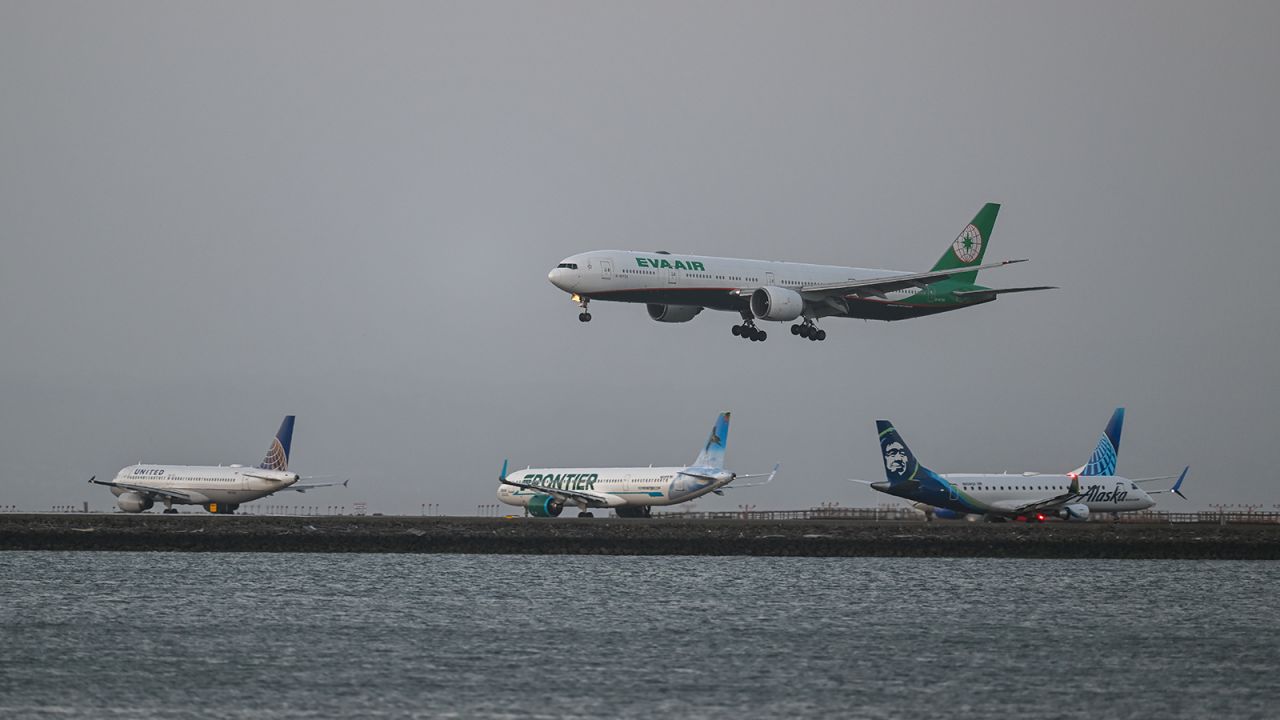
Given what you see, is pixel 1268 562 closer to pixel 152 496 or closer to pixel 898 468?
pixel 898 468

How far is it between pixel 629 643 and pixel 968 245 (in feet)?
181

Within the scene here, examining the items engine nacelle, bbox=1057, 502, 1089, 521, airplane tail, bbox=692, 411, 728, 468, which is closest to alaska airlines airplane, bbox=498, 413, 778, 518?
airplane tail, bbox=692, 411, 728, 468

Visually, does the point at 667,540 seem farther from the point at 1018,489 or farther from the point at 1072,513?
the point at 1072,513

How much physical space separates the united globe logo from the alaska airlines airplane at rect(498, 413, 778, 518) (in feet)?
77.0

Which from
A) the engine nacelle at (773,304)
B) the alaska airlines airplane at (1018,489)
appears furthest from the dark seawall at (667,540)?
the engine nacelle at (773,304)

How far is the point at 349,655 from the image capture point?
146ft

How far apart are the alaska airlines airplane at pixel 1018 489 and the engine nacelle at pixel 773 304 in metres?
22.4

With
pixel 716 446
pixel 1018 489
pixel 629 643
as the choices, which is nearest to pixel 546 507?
pixel 716 446

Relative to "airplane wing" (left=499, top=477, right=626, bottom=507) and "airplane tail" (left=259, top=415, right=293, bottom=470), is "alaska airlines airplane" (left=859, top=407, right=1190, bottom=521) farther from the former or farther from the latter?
"airplane tail" (left=259, top=415, right=293, bottom=470)

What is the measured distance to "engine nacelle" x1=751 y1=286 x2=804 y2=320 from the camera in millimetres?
77500

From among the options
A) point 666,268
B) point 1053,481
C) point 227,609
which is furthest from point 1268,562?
point 227,609

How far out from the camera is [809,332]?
80.7 meters

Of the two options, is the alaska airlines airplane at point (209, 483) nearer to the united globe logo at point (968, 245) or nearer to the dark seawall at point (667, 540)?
the dark seawall at point (667, 540)

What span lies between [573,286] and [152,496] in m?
66.8
